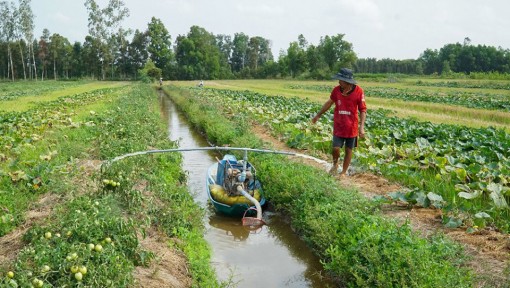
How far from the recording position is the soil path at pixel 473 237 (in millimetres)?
4620

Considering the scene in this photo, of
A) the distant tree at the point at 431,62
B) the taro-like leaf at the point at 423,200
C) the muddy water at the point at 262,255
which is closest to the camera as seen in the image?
the muddy water at the point at 262,255

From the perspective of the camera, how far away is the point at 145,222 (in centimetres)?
578

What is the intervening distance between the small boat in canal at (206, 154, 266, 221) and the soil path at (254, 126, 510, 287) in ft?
5.61

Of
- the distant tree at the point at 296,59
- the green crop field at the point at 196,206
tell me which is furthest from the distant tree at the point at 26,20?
the green crop field at the point at 196,206

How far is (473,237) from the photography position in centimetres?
558

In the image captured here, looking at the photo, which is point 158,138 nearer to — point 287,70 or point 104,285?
point 104,285

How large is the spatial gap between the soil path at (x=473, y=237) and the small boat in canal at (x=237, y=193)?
5.61 ft

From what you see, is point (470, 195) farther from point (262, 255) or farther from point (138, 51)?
point (138, 51)

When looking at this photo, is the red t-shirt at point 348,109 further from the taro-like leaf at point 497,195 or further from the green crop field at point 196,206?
the taro-like leaf at point 497,195

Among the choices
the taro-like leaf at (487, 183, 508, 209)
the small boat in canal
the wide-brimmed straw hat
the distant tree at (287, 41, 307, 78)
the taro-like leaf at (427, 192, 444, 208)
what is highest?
the distant tree at (287, 41, 307, 78)

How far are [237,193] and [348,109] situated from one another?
2.60m

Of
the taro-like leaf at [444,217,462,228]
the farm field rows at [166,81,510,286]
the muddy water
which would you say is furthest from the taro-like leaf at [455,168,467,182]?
the muddy water

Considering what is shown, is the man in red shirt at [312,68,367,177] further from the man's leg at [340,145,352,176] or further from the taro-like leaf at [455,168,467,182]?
the taro-like leaf at [455,168,467,182]

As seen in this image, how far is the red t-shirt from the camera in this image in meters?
8.14
